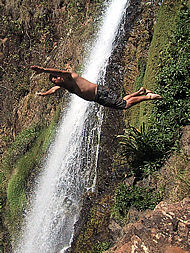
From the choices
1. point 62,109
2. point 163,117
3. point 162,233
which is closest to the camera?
point 162,233

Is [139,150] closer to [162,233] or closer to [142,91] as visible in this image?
[142,91]

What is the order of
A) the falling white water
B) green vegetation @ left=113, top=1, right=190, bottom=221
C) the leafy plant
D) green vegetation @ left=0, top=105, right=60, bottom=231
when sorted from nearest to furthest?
1. green vegetation @ left=113, top=1, right=190, bottom=221
2. the leafy plant
3. the falling white water
4. green vegetation @ left=0, top=105, right=60, bottom=231

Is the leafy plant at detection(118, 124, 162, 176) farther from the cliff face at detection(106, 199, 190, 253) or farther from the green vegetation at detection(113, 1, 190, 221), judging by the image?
A: the cliff face at detection(106, 199, 190, 253)

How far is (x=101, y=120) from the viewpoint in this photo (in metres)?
7.32

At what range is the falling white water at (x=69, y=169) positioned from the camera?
286 inches

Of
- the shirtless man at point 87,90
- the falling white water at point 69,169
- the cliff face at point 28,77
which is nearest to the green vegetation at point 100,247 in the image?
the falling white water at point 69,169

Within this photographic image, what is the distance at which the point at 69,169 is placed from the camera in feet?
26.0

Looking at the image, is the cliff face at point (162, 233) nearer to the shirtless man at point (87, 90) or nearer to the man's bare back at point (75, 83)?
the shirtless man at point (87, 90)

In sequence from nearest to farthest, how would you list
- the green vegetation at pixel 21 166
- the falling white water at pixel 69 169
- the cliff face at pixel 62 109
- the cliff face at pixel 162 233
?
the cliff face at pixel 162 233, the cliff face at pixel 62 109, the falling white water at pixel 69 169, the green vegetation at pixel 21 166

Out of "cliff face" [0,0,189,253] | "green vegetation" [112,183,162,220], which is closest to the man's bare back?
"cliff face" [0,0,189,253]

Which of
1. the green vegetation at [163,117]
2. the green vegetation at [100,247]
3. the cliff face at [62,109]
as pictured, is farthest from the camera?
the green vegetation at [100,247]

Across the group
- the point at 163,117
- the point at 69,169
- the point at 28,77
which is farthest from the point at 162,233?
the point at 28,77

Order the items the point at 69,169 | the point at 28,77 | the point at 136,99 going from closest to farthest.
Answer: the point at 136,99, the point at 69,169, the point at 28,77

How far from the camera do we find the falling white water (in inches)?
286
